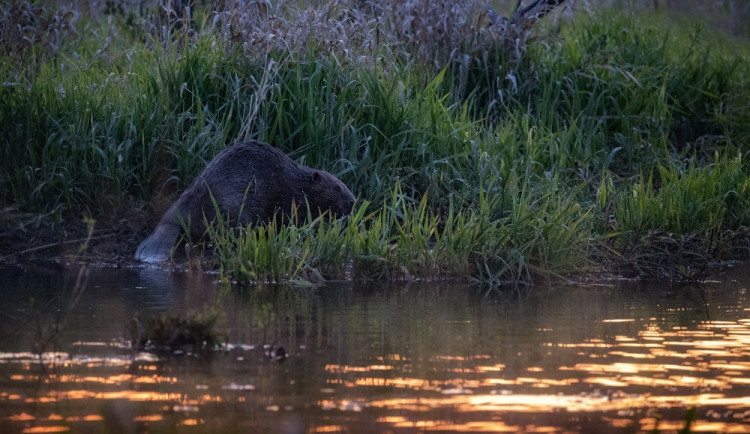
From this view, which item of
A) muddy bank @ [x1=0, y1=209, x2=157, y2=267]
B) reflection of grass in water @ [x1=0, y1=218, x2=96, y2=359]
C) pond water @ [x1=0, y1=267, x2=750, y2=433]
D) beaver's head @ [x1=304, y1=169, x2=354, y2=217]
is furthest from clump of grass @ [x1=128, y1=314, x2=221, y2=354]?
beaver's head @ [x1=304, y1=169, x2=354, y2=217]

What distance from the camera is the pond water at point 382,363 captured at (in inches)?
123

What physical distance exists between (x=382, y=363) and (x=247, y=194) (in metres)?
3.26

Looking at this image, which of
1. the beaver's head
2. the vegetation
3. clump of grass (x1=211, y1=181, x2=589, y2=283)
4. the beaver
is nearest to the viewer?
clump of grass (x1=211, y1=181, x2=589, y2=283)

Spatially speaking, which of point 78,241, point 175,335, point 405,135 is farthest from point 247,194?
point 175,335

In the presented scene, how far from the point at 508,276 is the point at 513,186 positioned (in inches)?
34.8

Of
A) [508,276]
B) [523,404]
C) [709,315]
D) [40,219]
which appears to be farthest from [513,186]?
[523,404]

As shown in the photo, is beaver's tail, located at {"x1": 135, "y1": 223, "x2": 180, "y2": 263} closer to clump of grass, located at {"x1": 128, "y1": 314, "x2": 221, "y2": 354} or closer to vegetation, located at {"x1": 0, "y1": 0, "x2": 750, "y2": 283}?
vegetation, located at {"x1": 0, "y1": 0, "x2": 750, "y2": 283}

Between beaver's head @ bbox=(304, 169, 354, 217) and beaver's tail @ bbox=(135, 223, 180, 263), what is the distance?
878 millimetres

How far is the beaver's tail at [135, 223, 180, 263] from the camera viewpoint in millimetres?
6781

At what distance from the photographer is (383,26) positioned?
8.93 m

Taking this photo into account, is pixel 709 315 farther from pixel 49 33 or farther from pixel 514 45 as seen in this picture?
pixel 49 33

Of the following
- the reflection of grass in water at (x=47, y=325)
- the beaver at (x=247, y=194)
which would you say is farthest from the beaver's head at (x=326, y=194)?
the reflection of grass in water at (x=47, y=325)

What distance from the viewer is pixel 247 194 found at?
22.9ft

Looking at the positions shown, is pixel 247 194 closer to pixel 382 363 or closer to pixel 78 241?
pixel 78 241
